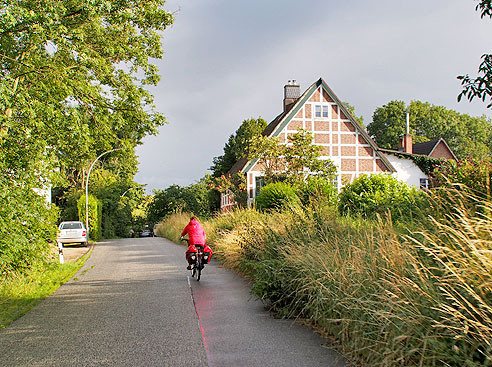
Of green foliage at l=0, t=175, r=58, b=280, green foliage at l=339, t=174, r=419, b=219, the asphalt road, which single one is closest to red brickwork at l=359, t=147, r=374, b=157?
green foliage at l=339, t=174, r=419, b=219

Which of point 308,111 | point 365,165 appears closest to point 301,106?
point 308,111

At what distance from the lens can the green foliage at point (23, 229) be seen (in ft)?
31.5

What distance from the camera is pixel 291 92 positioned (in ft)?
137

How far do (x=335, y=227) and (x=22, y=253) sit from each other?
661cm

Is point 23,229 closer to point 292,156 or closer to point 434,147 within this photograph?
point 292,156

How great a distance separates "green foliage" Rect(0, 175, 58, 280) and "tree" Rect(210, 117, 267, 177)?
40490 mm

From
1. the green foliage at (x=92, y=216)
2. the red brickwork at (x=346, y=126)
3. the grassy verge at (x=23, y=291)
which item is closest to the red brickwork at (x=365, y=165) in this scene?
the red brickwork at (x=346, y=126)

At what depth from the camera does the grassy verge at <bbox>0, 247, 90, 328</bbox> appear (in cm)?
820

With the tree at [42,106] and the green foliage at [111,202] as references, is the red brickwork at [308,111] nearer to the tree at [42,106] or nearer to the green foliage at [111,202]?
the tree at [42,106]

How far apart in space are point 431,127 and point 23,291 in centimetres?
6329

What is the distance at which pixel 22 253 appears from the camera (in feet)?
34.4

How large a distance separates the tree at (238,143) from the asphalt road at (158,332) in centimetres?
4217

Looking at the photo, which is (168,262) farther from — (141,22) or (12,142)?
(141,22)

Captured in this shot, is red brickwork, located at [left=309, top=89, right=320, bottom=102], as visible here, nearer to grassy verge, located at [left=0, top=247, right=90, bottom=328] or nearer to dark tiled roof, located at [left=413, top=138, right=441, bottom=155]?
dark tiled roof, located at [left=413, top=138, right=441, bottom=155]
